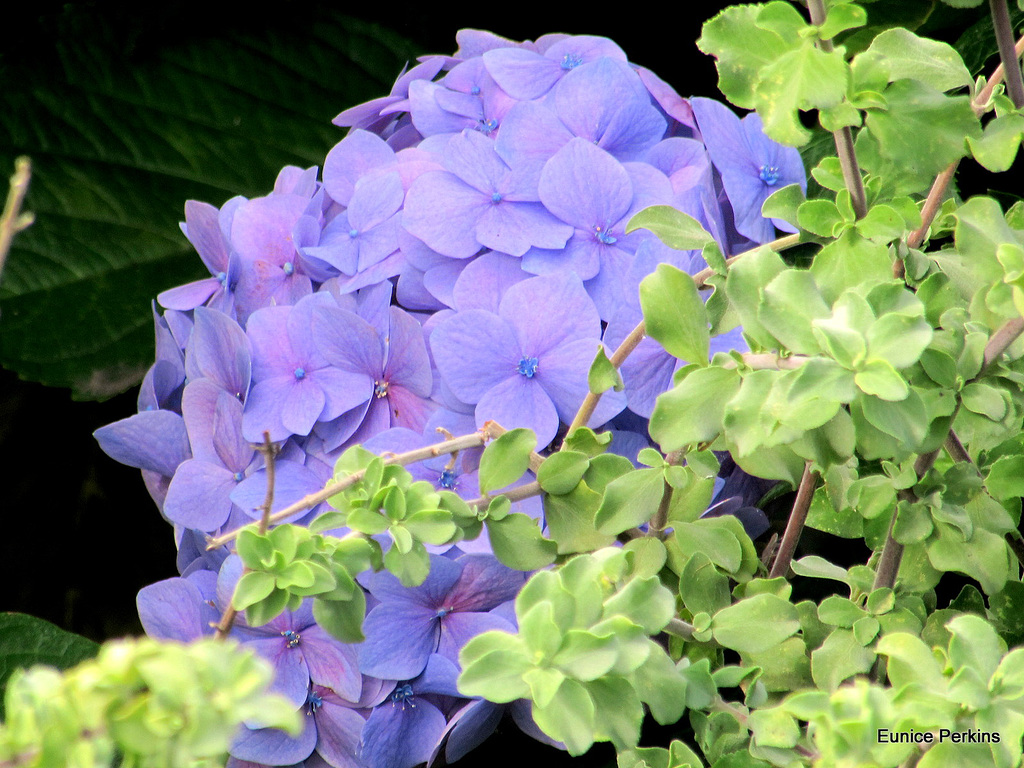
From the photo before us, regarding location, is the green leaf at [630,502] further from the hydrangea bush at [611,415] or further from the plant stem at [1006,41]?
the plant stem at [1006,41]

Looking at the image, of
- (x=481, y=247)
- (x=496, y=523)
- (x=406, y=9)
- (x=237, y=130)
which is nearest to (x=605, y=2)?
(x=406, y=9)

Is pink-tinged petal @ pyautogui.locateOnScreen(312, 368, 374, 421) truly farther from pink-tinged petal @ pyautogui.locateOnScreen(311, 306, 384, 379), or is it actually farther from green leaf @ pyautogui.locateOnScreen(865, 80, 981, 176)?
green leaf @ pyautogui.locateOnScreen(865, 80, 981, 176)

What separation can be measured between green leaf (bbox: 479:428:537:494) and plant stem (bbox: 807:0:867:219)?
5.8 inches

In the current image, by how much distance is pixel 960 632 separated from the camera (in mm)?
295

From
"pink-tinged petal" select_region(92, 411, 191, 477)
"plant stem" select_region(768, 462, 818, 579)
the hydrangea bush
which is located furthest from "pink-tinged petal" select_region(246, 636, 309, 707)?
"plant stem" select_region(768, 462, 818, 579)

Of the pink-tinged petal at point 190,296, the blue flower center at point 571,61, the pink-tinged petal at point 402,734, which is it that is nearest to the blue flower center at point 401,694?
the pink-tinged petal at point 402,734

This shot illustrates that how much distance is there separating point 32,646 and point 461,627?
259 mm

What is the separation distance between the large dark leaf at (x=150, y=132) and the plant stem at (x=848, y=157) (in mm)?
463

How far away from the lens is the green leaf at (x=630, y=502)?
1.26 ft

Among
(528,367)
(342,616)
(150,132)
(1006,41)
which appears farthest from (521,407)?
(150,132)

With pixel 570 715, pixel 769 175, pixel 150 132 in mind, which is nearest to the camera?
pixel 570 715

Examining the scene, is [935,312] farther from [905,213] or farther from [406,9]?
[406,9]

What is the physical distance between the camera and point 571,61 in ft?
1.75

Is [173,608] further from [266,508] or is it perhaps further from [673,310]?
[673,310]
